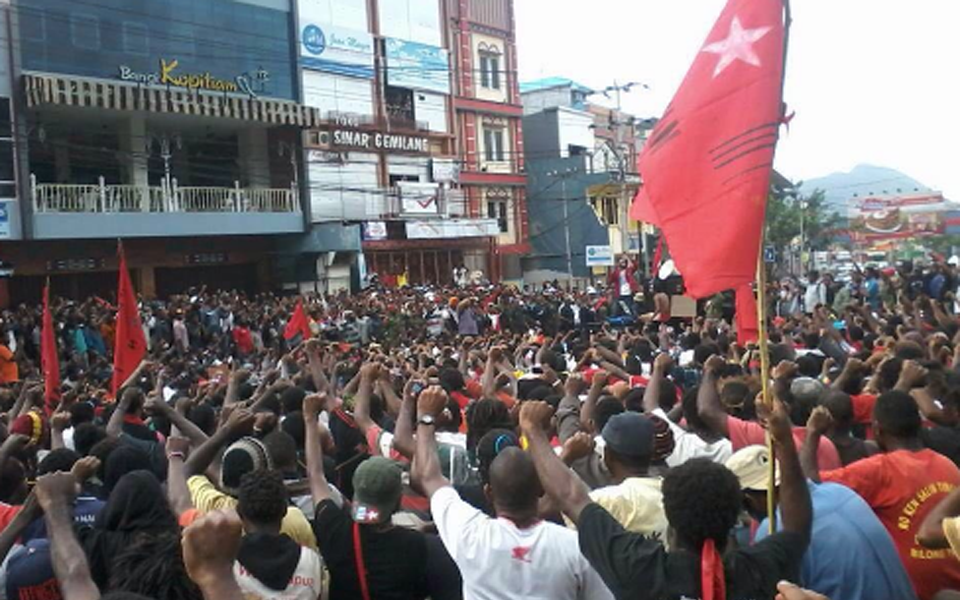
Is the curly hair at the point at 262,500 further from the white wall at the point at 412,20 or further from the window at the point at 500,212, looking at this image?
the window at the point at 500,212

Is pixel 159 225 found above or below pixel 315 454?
above

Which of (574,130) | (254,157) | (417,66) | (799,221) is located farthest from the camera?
(799,221)

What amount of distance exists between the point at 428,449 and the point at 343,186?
95.5ft

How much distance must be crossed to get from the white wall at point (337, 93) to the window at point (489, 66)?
6.98m

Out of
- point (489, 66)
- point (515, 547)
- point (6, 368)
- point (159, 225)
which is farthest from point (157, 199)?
point (515, 547)

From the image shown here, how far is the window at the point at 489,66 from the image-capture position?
130 ft

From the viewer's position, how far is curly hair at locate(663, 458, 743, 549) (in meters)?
2.82

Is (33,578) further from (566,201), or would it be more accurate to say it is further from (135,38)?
(566,201)

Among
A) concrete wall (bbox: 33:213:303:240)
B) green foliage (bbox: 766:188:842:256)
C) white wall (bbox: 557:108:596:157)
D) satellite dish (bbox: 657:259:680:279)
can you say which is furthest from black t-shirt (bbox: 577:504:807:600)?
green foliage (bbox: 766:188:842:256)

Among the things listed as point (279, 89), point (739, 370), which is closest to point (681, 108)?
point (739, 370)

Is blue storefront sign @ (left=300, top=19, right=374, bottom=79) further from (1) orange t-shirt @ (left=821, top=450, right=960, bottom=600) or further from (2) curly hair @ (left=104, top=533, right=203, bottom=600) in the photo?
(2) curly hair @ (left=104, top=533, right=203, bottom=600)

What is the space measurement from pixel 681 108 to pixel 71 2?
22.8m

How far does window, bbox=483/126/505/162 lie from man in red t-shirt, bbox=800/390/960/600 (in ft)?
120

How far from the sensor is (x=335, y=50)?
31953mm
